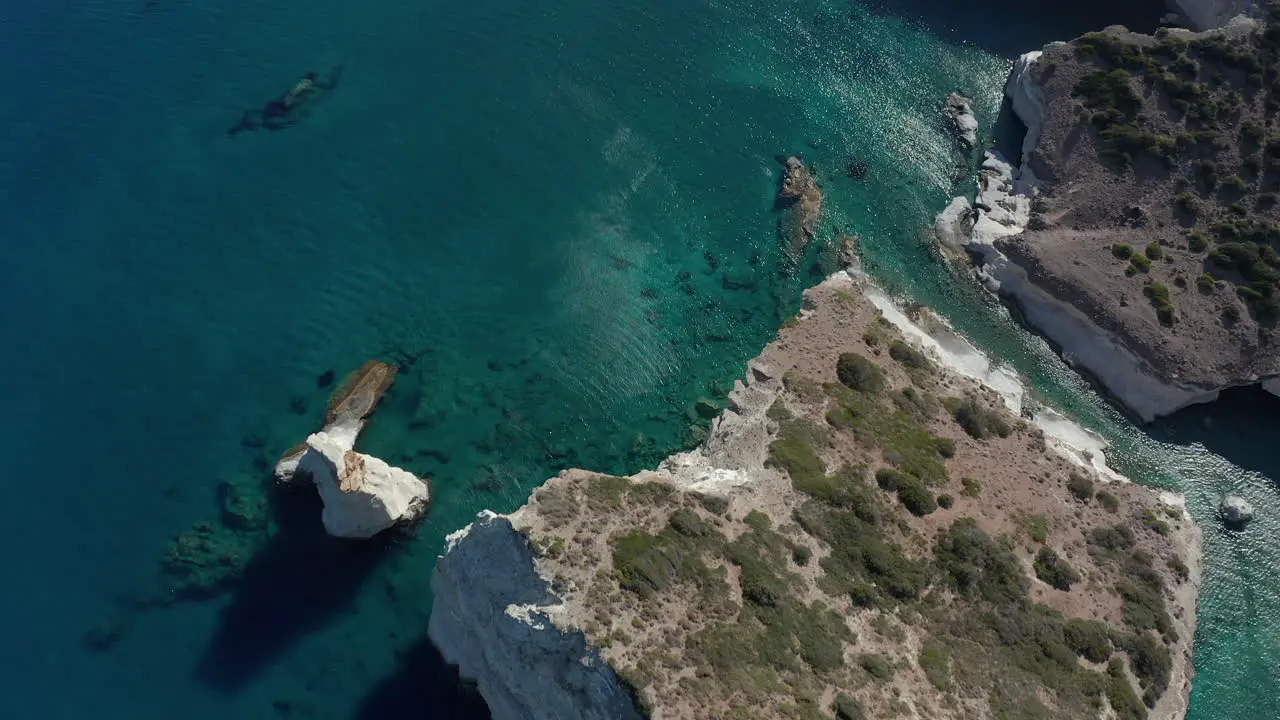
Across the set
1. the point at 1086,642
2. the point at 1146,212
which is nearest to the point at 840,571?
the point at 1086,642

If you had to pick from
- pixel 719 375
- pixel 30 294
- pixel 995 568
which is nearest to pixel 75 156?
pixel 30 294

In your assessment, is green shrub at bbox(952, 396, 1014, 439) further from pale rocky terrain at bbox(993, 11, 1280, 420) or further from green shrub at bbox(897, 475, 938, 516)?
pale rocky terrain at bbox(993, 11, 1280, 420)

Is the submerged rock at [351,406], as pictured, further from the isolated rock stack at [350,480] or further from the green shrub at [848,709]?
the green shrub at [848,709]

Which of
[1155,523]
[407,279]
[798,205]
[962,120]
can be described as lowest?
[407,279]

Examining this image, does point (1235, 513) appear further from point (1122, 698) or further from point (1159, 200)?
point (1159, 200)

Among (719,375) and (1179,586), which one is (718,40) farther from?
(1179,586)

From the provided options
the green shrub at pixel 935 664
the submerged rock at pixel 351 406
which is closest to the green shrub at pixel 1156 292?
the green shrub at pixel 935 664
